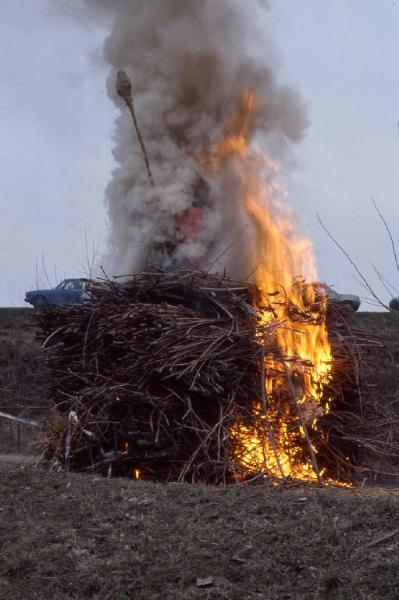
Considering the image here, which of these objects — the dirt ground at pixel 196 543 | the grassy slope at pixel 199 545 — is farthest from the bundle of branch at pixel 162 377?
the grassy slope at pixel 199 545

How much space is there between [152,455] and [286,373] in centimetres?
162

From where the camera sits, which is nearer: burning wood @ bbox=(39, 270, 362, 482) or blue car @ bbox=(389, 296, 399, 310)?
blue car @ bbox=(389, 296, 399, 310)

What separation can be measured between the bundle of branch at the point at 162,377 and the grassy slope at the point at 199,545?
157 centimetres

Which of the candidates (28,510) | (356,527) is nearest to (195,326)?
(28,510)

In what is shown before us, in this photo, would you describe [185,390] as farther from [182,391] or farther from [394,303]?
[394,303]

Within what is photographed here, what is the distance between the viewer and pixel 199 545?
600 cm

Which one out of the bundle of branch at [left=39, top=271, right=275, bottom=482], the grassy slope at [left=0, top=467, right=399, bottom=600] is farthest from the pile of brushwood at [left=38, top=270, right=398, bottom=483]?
the grassy slope at [left=0, top=467, right=399, bottom=600]

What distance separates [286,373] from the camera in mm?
9047

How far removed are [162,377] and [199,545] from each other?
3.14 metres

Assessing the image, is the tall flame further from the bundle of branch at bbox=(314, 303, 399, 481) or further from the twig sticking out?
the twig sticking out

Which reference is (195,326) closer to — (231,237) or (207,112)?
(231,237)

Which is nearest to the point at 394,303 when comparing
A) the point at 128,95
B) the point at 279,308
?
the point at 279,308

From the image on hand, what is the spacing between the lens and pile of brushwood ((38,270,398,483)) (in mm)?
8938

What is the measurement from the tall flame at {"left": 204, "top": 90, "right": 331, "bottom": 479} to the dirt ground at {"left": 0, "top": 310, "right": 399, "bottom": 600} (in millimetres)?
1572
